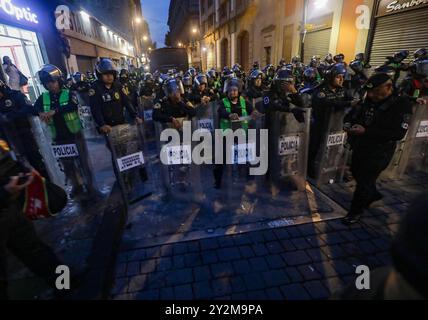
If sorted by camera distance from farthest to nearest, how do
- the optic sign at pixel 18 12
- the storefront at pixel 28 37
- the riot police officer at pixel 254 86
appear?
1. the storefront at pixel 28 37
2. the optic sign at pixel 18 12
3. the riot police officer at pixel 254 86

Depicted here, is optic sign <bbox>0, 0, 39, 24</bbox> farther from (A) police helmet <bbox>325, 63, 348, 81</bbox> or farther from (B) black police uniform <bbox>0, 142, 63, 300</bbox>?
(A) police helmet <bbox>325, 63, 348, 81</bbox>

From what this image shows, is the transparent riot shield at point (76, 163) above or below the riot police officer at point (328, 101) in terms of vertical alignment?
below

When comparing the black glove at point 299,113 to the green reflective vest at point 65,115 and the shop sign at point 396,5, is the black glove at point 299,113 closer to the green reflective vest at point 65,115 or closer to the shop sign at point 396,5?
the green reflective vest at point 65,115

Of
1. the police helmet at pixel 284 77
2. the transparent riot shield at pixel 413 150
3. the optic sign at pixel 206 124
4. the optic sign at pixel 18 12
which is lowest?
the transparent riot shield at pixel 413 150

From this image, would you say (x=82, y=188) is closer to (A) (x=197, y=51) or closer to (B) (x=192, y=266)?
(B) (x=192, y=266)

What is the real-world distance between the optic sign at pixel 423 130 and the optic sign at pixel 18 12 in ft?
46.9

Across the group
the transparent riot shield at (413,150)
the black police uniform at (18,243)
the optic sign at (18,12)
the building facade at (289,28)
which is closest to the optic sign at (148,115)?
the black police uniform at (18,243)

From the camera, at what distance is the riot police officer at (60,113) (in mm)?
4398

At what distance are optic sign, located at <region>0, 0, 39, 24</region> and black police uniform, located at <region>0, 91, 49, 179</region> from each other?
7.99m

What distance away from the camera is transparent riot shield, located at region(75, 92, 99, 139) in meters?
9.21

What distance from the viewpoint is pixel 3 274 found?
2273 millimetres

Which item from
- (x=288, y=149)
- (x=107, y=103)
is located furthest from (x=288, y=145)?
(x=107, y=103)

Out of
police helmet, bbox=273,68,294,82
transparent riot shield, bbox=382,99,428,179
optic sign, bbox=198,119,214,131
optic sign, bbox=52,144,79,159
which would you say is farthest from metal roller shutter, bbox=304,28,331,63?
optic sign, bbox=52,144,79,159
